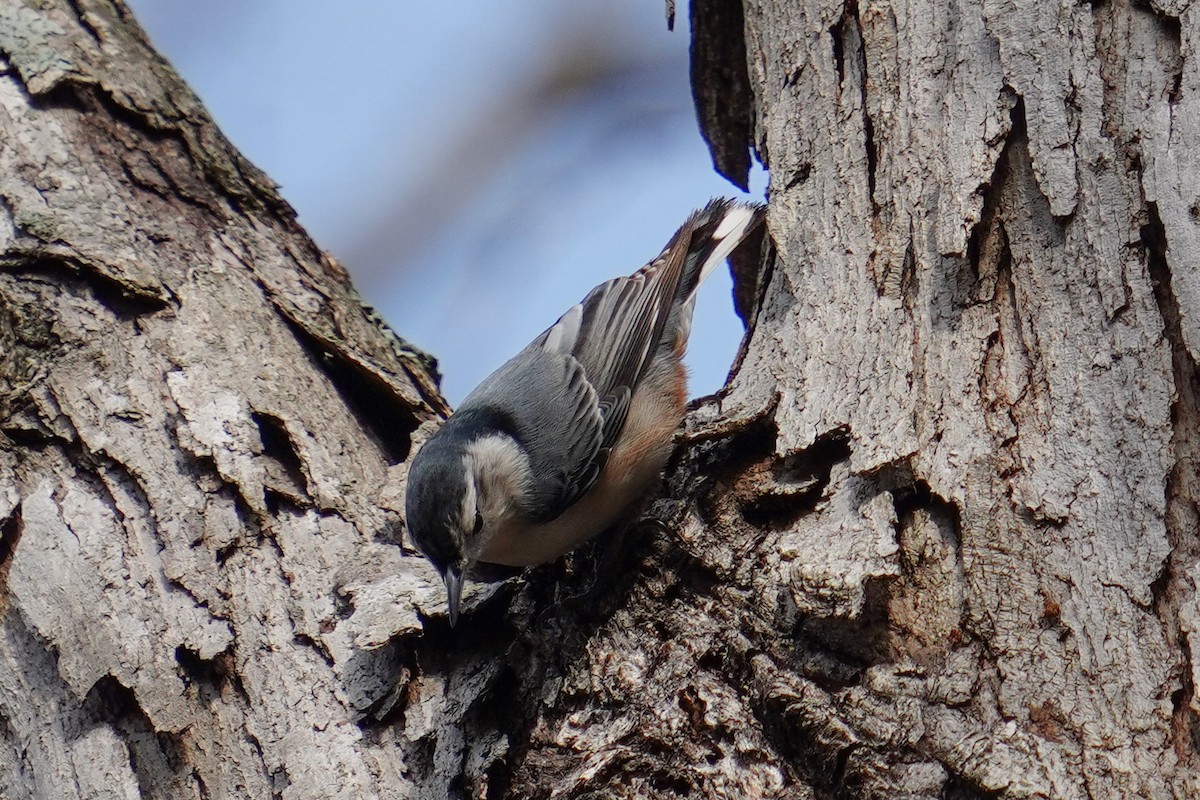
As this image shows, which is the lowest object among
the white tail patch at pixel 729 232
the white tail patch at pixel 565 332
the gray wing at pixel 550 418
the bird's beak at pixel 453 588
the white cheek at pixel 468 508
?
the bird's beak at pixel 453 588

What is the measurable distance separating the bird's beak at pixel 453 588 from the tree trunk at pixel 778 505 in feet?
0.14

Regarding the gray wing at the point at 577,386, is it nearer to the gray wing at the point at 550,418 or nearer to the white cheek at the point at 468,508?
the gray wing at the point at 550,418

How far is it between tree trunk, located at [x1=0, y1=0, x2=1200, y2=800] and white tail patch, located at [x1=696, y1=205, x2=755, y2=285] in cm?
73

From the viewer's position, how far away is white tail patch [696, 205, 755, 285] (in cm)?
354

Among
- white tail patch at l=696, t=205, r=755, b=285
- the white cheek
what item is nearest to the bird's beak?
the white cheek

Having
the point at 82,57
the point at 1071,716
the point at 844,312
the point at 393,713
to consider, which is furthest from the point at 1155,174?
the point at 82,57

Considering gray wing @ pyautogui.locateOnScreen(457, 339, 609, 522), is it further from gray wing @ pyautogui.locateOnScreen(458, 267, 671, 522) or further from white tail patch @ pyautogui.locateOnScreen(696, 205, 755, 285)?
white tail patch @ pyautogui.locateOnScreen(696, 205, 755, 285)

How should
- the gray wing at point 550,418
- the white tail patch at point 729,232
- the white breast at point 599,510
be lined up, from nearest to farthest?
the white breast at point 599,510
the gray wing at point 550,418
the white tail patch at point 729,232

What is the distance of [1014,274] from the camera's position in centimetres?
218

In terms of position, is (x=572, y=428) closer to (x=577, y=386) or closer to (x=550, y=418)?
(x=550, y=418)

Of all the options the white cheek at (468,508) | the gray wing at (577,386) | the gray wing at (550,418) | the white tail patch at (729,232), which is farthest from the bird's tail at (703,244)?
the white cheek at (468,508)

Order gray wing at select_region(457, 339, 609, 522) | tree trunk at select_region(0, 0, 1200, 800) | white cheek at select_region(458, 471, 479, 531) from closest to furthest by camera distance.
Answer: tree trunk at select_region(0, 0, 1200, 800) → white cheek at select_region(458, 471, 479, 531) → gray wing at select_region(457, 339, 609, 522)

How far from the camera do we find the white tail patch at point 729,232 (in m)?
3.54

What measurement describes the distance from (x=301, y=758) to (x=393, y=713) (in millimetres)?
188
